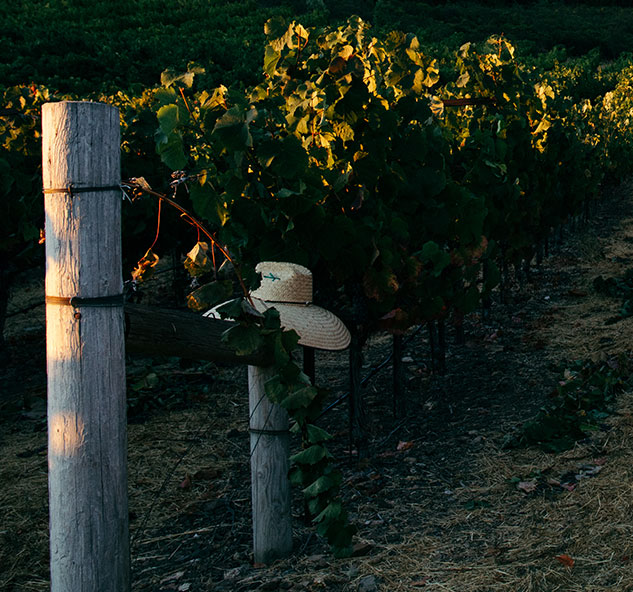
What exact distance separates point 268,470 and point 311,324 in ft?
2.34

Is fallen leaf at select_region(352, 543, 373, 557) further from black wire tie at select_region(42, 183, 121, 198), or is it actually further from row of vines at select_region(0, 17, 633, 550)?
black wire tie at select_region(42, 183, 121, 198)

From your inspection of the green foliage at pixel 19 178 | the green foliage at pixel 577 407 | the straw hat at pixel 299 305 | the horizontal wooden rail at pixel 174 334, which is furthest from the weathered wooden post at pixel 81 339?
the green foliage at pixel 19 178

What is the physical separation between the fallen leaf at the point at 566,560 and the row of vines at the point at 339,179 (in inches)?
45.9

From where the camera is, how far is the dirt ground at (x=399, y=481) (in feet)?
10.7

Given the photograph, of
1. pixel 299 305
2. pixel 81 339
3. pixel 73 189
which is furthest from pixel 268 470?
pixel 73 189

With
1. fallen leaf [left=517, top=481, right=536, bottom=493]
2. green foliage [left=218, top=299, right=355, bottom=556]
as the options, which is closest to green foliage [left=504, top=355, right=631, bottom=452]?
fallen leaf [left=517, top=481, right=536, bottom=493]

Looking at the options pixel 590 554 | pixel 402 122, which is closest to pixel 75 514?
pixel 590 554

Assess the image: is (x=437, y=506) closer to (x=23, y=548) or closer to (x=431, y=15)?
(x=23, y=548)

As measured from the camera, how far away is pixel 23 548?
4043 mm

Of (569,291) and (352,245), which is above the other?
(352,245)

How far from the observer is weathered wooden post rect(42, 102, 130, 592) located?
6.23 ft

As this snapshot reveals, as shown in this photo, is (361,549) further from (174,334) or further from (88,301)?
(88,301)

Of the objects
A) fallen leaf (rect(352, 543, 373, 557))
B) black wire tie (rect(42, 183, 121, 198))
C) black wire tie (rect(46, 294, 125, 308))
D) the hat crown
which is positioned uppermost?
black wire tie (rect(42, 183, 121, 198))

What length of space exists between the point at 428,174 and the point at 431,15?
61958 millimetres
